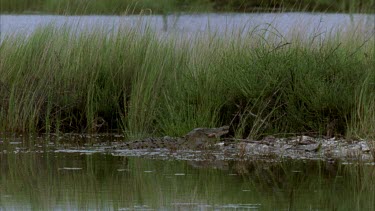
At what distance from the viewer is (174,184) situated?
754 cm

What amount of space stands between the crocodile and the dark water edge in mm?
550

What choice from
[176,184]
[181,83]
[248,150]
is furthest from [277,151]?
[176,184]

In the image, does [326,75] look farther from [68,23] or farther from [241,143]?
[68,23]

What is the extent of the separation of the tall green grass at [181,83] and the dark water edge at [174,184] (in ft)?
3.46

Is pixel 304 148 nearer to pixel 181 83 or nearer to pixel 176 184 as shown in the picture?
pixel 181 83

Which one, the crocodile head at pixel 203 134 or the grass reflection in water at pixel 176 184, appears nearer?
the grass reflection in water at pixel 176 184

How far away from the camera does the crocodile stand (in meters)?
9.36

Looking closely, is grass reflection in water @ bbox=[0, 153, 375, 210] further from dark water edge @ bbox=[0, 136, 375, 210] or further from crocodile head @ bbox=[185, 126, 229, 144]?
crocodile head @ bbox=[185, 126, 229, 144]

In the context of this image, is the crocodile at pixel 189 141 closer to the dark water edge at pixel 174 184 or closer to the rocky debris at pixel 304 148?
the rocky debris at pixel 304 148

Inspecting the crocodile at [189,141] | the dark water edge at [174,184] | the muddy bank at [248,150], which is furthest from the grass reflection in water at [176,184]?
the crocodile at [189,141]

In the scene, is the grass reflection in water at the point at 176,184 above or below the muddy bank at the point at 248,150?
above

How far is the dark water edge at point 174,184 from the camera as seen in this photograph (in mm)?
6742

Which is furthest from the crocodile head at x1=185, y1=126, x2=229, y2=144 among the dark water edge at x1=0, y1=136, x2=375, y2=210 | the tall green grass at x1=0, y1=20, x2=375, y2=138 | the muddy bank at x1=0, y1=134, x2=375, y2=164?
the dark water edge at x1=0, y1=136, x2=375, y2=210

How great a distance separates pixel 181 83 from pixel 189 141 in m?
1.26
